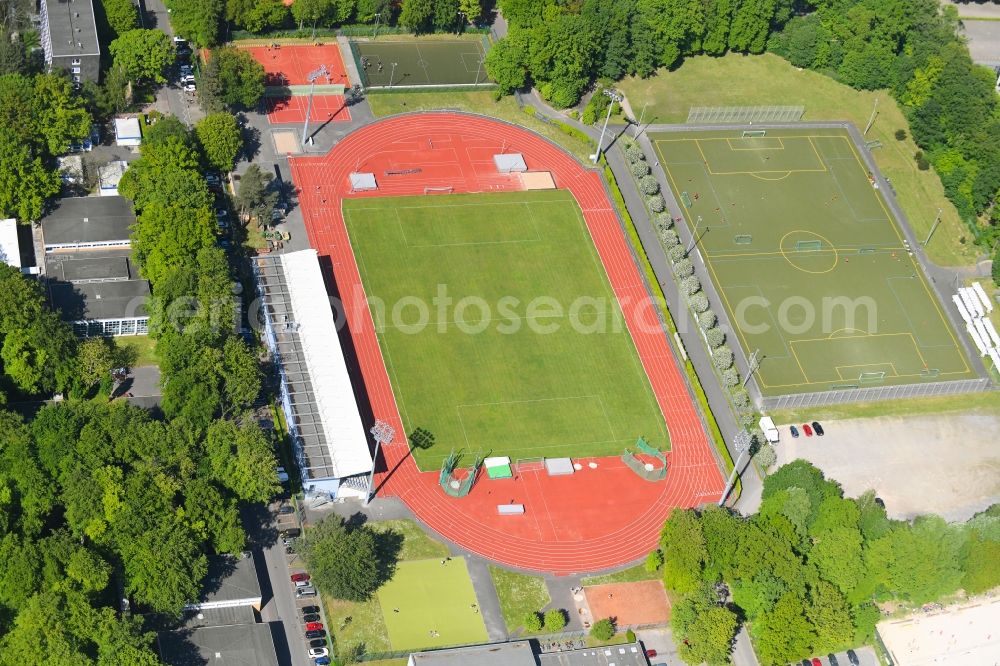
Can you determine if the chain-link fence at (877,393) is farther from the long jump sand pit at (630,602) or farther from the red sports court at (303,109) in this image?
the red sports court at (303,109)

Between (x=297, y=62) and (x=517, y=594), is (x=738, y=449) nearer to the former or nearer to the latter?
(x=517, y=594)

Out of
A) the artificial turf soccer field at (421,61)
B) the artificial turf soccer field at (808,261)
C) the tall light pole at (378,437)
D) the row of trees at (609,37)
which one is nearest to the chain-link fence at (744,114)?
the artificial turf soccer field at (808,261)

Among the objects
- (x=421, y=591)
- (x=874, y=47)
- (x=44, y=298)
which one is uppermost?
(x=874, y=47)

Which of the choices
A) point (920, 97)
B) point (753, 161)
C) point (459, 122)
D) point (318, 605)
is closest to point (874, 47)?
point (920, 97)

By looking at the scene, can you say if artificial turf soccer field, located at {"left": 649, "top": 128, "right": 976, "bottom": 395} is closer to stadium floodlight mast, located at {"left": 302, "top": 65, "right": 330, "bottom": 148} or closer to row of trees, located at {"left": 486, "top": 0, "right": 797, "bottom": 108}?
row of trees, located at {"left": 486, "top": 0, "right": 797, "bottom": 108}

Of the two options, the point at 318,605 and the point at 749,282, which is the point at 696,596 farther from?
the point at 749,282

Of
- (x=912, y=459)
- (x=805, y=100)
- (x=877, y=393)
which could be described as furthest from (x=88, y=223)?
(x=805, y=100)
